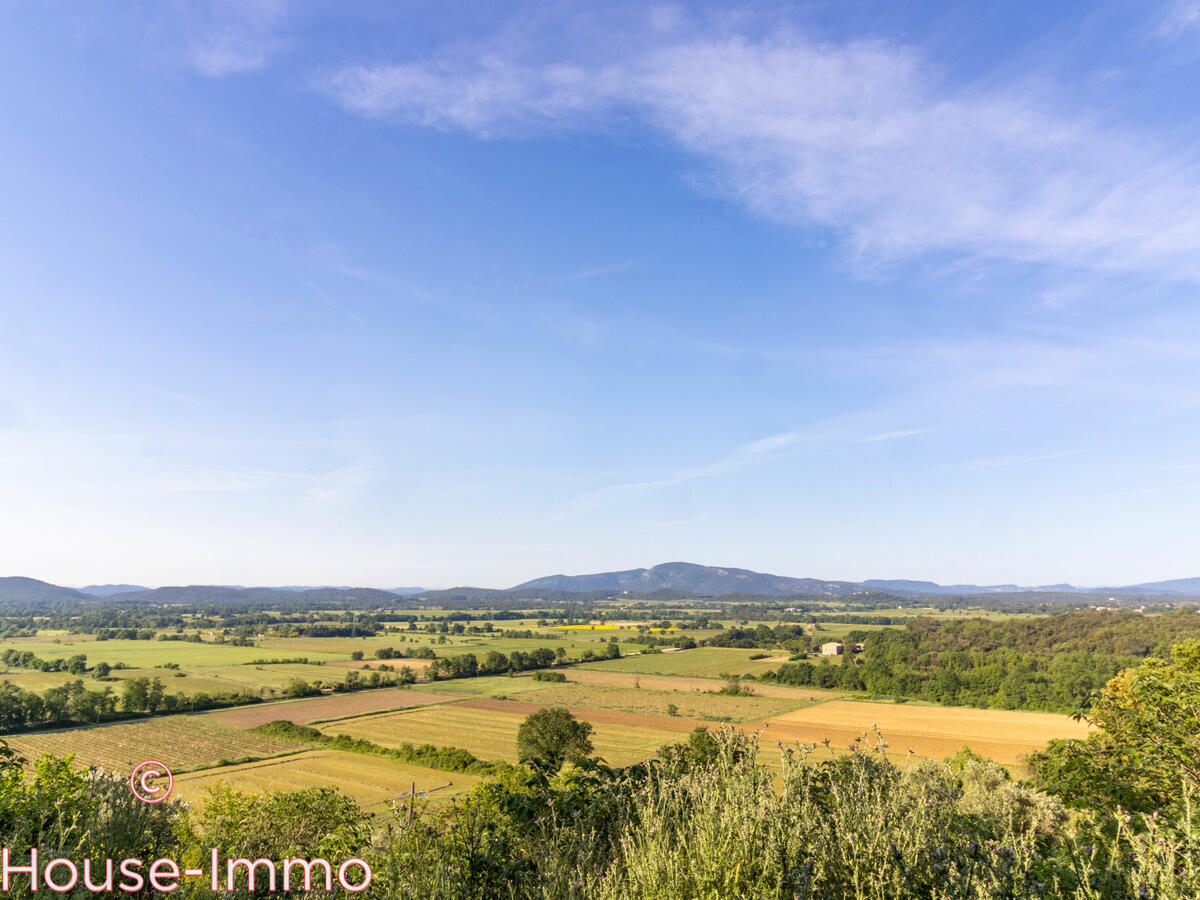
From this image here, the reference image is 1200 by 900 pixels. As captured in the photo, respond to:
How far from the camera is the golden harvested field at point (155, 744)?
4689 centimetres

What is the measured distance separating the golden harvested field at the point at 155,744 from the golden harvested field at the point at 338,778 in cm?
414

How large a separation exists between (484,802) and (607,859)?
2713 millimetres

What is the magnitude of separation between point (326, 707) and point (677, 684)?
1871 inches

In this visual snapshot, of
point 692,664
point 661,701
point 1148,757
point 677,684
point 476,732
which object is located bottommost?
point 692,664

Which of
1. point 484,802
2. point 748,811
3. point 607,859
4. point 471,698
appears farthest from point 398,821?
point 471,698

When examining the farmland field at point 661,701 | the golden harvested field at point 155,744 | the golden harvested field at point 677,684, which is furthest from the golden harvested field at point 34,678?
the golden harvested field at point 677,684

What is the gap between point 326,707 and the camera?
234 feet

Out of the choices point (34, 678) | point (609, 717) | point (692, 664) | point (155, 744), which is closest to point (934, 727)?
point (609, 717)

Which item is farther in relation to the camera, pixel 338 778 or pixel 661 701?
pixel 661 701

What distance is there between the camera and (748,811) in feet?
14.8

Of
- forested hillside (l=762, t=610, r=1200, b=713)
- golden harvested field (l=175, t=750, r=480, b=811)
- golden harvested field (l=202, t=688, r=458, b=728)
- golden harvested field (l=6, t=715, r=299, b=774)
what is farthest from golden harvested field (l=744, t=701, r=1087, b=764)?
golden harvested field (l=6, t=715, r=299, b=774)

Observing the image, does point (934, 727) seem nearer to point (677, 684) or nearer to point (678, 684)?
point (678, 684)

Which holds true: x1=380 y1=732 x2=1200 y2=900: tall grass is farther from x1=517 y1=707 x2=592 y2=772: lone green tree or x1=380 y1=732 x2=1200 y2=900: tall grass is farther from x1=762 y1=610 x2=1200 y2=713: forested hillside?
x1=762 y1=610 x2=1200 y2=713: forested hillside

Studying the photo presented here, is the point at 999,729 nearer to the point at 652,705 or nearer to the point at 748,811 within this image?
the point at 652,705
